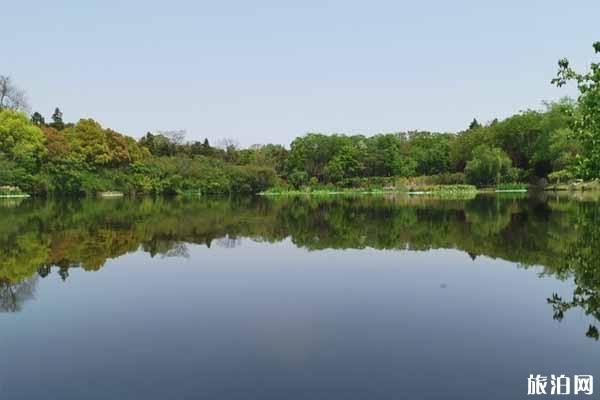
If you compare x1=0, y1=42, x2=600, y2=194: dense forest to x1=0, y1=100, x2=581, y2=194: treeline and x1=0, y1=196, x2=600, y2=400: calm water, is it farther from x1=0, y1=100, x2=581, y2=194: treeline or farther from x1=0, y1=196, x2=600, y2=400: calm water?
x1=0, y1=196, x2=600, y2=400: calm water

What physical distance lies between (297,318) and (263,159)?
5765cm

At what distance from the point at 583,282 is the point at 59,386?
24.5ft

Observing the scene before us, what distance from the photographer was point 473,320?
604 cm

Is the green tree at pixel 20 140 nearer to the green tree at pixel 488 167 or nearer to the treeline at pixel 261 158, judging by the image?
the treeline at pixel 261 158

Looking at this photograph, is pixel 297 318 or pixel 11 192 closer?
pixel 297 318

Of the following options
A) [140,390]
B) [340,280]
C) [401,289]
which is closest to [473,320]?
[401,289]

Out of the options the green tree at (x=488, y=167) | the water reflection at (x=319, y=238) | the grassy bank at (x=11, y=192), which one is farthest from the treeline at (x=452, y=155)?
the water reflection at (x=319, y=238)

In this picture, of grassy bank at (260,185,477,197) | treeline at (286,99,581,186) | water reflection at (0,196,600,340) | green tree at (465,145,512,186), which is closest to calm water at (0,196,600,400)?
water reflection at (0,196,600,340)

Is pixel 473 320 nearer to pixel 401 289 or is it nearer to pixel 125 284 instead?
pixel 401 289

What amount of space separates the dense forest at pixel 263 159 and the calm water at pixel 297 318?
113 ft

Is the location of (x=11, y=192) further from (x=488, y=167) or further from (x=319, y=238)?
(x=488, y=167)

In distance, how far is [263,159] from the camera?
6328 cm

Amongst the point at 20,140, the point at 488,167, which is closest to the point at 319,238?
the point at 20,140

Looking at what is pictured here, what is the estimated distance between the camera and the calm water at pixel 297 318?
423 cm
